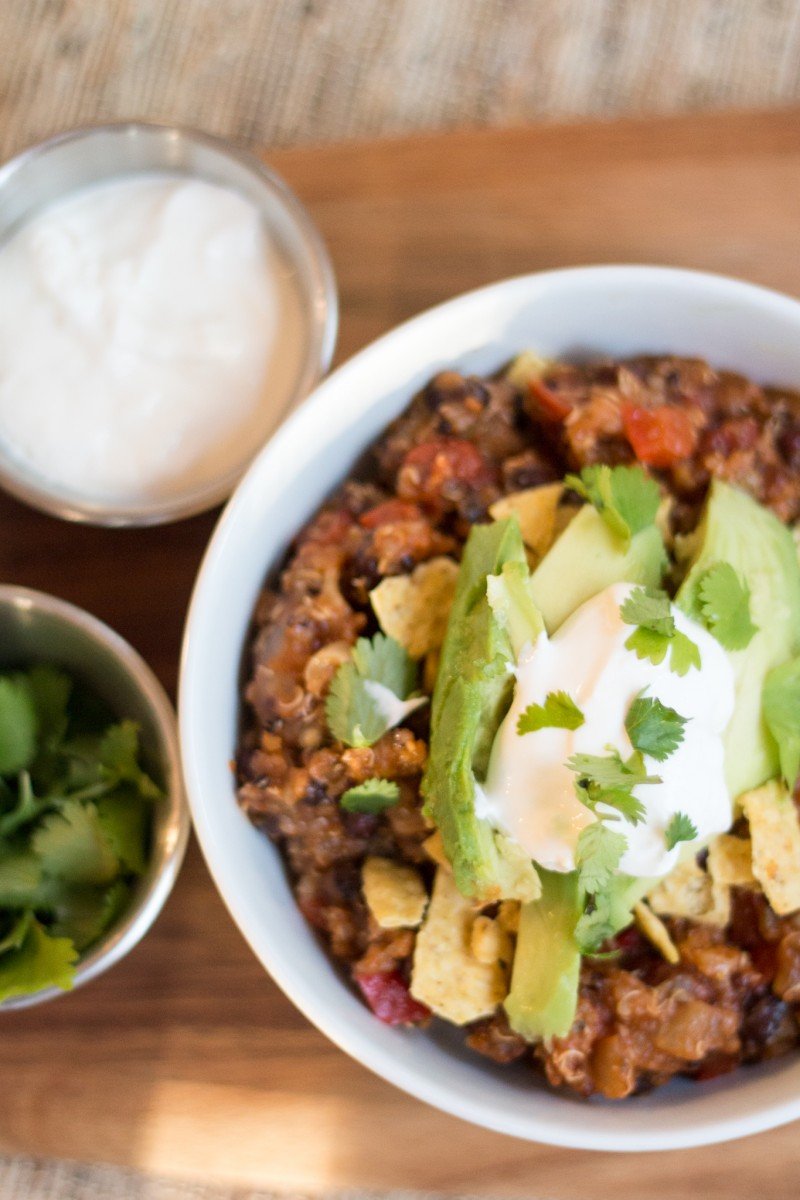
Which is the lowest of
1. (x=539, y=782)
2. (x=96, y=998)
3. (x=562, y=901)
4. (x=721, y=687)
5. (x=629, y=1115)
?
(x=96, y=998)

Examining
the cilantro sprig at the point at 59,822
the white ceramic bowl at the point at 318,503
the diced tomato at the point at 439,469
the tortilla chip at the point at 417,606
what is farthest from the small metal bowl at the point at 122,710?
the diced tomato at the point at 439,469

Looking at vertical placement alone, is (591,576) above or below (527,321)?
below

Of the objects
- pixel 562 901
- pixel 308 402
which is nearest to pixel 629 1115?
pixel 562 901

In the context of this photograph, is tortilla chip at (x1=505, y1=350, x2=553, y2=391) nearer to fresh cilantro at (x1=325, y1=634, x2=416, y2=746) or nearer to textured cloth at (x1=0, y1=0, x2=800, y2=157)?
fresh cilantro at (x1=325, y1=634, x2=416, y2=746)

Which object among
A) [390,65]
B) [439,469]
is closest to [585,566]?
[439,469]

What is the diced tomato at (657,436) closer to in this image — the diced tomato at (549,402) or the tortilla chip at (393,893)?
the diced tomato at (549,402)

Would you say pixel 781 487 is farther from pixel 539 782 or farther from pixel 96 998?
pixel 96 998

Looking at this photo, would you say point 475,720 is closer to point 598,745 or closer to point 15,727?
point 598,745

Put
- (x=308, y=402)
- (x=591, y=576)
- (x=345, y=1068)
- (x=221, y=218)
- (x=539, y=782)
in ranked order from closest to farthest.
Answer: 1. (x=539, y=782)
2. (x=591, y=576)
3. (x=308, y=402)
4. (x=345, y=1068)
5. (x=221, y=218)
